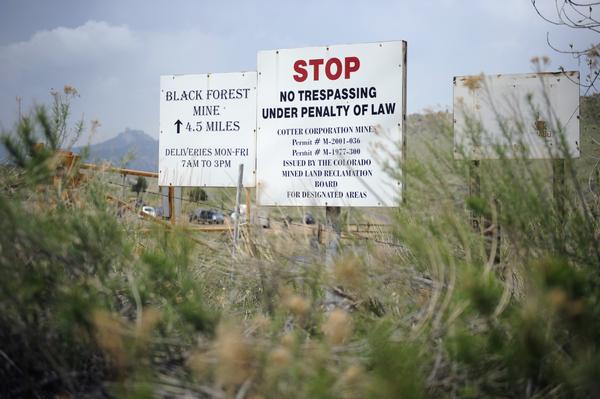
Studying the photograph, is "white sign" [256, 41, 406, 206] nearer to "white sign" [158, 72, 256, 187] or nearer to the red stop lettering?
Answer: the red stop lettering

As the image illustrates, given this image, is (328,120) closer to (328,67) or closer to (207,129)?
(328,67)

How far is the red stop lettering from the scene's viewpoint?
21.2 ft

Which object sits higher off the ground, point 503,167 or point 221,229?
point 503,167

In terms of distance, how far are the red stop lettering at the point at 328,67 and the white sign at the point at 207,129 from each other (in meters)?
0.68

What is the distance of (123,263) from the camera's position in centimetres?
350

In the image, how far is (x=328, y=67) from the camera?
6.54m

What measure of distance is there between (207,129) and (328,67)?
167cm

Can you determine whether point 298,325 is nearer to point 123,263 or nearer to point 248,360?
point 248,360

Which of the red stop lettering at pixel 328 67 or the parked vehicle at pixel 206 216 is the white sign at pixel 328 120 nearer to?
the red stop lettering at pixel 328 67

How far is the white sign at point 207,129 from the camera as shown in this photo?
23.6 feet

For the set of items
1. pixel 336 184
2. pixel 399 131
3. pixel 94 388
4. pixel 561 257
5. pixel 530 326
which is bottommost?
pixel 94 388

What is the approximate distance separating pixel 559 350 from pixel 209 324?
1592 mm

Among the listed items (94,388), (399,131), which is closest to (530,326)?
(94,388)

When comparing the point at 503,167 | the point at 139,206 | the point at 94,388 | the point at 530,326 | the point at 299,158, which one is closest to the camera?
the point at 530,326
